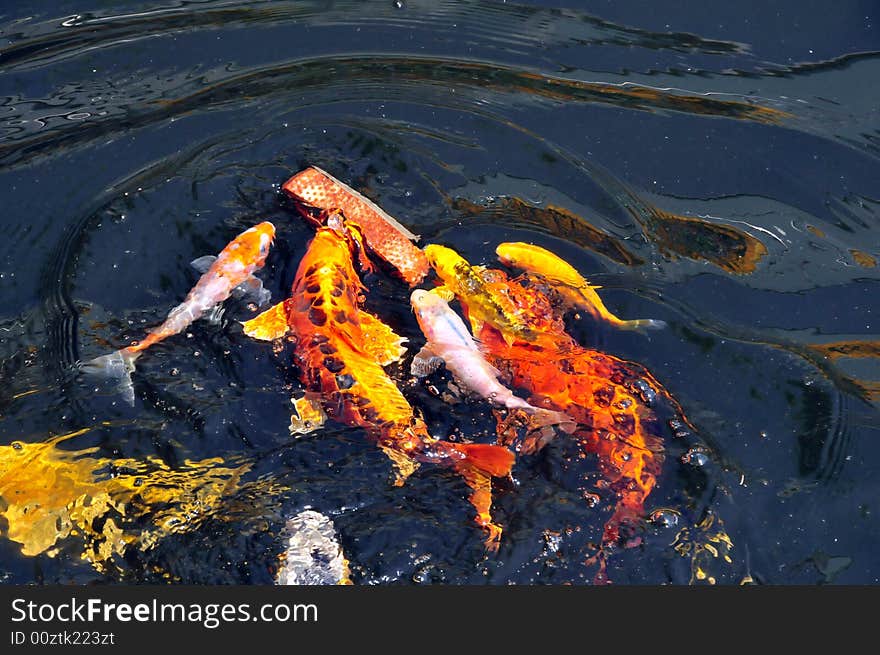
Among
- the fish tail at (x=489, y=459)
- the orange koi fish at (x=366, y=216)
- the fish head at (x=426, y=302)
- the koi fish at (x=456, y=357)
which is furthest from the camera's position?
the orange koi fish at (x=366, y=216)

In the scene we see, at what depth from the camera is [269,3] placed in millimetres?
8492

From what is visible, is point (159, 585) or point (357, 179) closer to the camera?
point (159, 585)

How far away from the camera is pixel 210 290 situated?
6.95m

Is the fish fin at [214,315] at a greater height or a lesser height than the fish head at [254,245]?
lesser

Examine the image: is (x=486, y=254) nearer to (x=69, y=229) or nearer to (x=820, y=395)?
(x=820, y=395)

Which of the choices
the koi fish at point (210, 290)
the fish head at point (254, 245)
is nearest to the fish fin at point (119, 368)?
the koi fish at point (210, 290)

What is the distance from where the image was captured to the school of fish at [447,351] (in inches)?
242

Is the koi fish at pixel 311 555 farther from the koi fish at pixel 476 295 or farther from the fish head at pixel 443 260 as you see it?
the fish head at pixel 443 260

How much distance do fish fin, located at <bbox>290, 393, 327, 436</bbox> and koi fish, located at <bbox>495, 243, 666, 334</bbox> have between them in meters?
1.96

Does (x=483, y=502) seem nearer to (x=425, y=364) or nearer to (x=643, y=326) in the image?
(x=425, y=364)

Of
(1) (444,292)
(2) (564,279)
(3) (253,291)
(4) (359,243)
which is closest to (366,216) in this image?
(4) (359,243)

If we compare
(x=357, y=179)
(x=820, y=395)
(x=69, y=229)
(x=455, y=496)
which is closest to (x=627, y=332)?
(x=820, y=395)

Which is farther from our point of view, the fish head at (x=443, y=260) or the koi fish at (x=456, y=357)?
the fish head at (x=443, y=260)

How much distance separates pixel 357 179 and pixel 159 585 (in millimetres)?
3601
